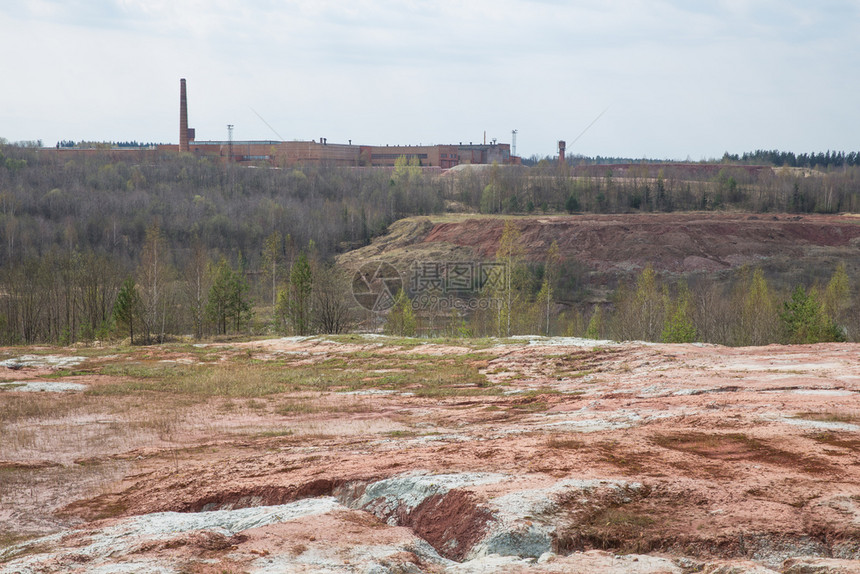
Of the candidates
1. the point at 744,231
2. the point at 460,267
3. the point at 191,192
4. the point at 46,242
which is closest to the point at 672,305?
the point at 460,267

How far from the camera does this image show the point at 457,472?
9641 millimetres

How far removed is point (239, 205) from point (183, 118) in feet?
76.4

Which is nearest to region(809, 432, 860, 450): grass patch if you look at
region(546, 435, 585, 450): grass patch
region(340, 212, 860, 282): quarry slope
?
region(546, 435, 585, 450): grass patch

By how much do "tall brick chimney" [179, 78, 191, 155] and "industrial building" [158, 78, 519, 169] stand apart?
28.8 ft

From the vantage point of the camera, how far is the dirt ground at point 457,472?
7.38 m

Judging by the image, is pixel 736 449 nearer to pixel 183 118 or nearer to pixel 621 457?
pixel 621 457

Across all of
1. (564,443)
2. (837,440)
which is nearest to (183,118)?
(564,443)

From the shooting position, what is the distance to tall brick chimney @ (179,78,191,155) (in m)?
105

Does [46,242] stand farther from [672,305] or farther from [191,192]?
[672,305]

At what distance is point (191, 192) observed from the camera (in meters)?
107

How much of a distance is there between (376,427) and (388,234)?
252 ft

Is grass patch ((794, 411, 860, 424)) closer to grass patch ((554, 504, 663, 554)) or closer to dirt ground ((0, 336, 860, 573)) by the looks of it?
dirt ground ((0, 336, 860, 573))

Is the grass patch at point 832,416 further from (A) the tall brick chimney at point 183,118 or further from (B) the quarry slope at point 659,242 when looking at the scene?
(A) the tall brick chimney at point 183,118

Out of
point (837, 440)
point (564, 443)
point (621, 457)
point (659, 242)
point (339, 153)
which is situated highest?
point (339, 153)
